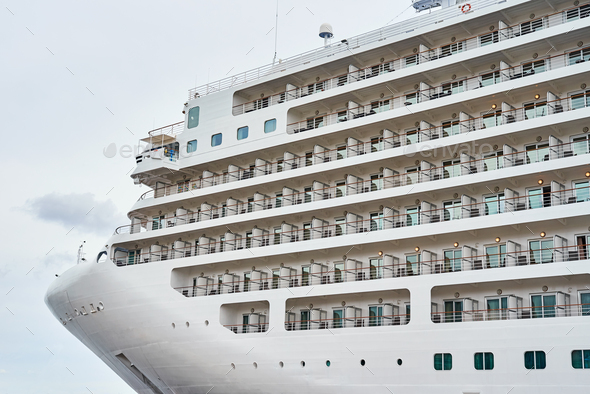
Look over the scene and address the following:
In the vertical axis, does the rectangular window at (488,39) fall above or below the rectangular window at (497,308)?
above

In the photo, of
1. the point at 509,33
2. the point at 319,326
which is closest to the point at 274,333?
the point at 319,326

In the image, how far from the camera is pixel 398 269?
23312 millimetres

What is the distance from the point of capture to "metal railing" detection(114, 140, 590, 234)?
21.8 m

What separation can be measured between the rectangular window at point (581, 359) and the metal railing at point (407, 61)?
11.0 meters

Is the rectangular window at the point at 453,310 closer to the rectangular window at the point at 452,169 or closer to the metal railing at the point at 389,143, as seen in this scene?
the rectangular window at the point at 452,169

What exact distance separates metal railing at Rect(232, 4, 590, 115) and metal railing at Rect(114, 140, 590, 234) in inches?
125

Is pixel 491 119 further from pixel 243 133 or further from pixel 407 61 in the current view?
pixel 243 133

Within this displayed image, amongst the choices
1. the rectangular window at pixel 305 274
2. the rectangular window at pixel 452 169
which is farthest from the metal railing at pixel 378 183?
the rectangular window at pixel 305 274

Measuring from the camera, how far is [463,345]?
65.3ft

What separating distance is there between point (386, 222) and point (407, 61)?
21.7 feet

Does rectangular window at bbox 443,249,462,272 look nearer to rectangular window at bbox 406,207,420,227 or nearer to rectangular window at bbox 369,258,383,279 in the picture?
rectangular window at bbox 406,207,420,227

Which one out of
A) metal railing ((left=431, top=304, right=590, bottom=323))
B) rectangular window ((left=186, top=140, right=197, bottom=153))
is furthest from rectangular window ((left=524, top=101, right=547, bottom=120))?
rectangular window ((left=186, top=140, right=197, bottom=153))

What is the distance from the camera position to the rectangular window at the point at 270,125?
2791 centimetres

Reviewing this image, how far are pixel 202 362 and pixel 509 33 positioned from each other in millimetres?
16199
